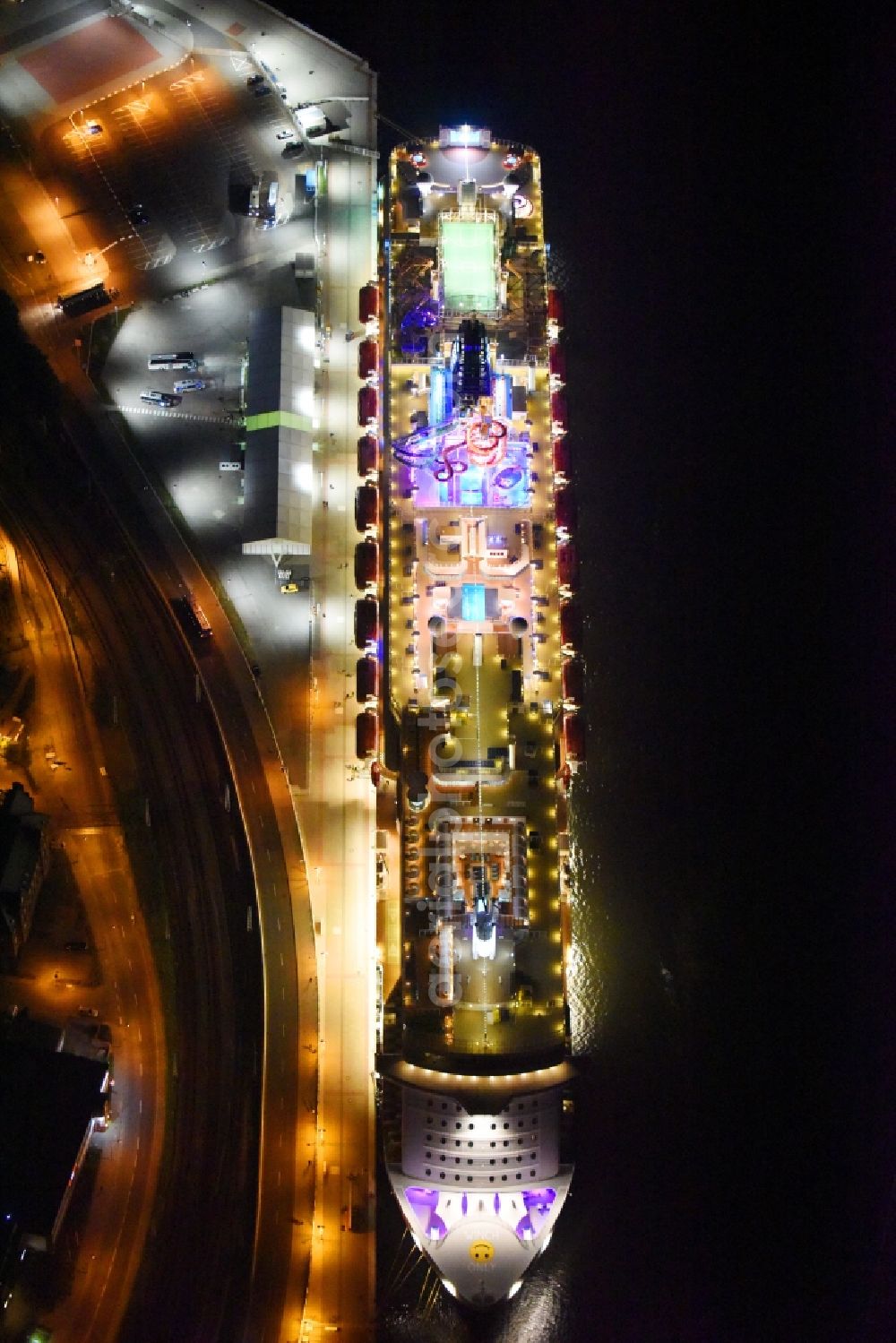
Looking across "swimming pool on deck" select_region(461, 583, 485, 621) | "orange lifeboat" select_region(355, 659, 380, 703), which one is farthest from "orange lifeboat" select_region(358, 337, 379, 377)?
"orange lifeboat" select_region(355, 659, 380, 703)

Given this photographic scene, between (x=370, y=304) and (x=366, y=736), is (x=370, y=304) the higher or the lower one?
the higher one

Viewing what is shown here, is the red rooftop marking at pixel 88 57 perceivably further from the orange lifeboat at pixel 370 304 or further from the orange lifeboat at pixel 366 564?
the orange lifeboat at pixel 366 564

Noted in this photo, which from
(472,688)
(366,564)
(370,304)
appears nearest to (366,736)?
(472,688)

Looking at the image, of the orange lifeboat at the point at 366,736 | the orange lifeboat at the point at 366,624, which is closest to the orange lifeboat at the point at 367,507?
the orange lifeboat at the point at 366,624

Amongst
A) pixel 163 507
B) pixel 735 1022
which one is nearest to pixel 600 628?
pixel 735 1022

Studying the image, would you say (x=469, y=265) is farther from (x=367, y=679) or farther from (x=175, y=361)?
(x=367, y=679)

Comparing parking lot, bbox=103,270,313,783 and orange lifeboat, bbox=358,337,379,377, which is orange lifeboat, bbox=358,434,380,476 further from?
parking lot, bbox=103,270,313,783
